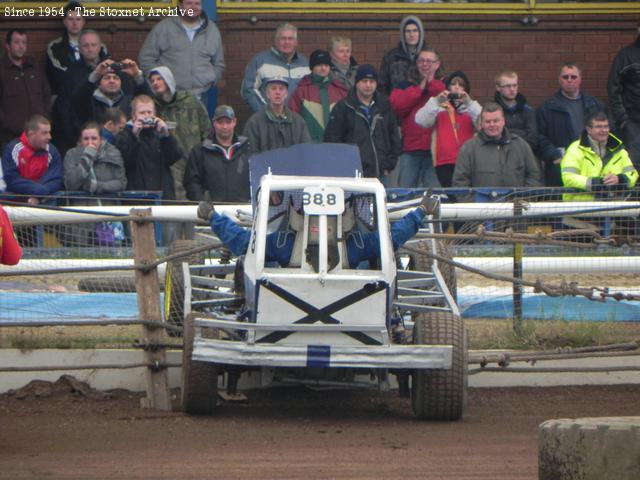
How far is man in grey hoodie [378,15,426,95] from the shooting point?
14117mm

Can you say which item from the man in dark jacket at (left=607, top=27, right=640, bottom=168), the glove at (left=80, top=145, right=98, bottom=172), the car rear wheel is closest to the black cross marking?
the car rear wheel

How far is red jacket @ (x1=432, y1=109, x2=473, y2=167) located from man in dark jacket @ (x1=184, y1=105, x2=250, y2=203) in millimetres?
2139

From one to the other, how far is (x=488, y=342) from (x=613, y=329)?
989 millimetres

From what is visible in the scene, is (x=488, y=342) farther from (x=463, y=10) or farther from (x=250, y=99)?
(x=463, y=10)

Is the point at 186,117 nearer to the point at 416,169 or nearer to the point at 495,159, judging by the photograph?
A: the point at 416,169

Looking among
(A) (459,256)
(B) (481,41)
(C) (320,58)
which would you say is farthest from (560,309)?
(B) (481,41)

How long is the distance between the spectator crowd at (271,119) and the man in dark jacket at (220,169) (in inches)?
0.5

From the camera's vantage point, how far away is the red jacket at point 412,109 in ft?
45.2

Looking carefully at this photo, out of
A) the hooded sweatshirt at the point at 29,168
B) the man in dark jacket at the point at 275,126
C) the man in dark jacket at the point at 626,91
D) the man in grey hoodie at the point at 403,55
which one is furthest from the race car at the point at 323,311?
the man in dark jacket at the point at 626,91

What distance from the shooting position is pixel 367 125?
13.3 meters

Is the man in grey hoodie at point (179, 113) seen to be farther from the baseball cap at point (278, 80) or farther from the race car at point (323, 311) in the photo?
the race car at point (323, 311)

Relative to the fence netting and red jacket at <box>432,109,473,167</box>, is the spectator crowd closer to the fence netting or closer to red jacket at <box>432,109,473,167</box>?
red jacket at <box>432,109,473,167</box>

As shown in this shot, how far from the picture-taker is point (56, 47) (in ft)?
45.7

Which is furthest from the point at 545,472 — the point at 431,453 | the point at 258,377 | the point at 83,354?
the point at 83,354
